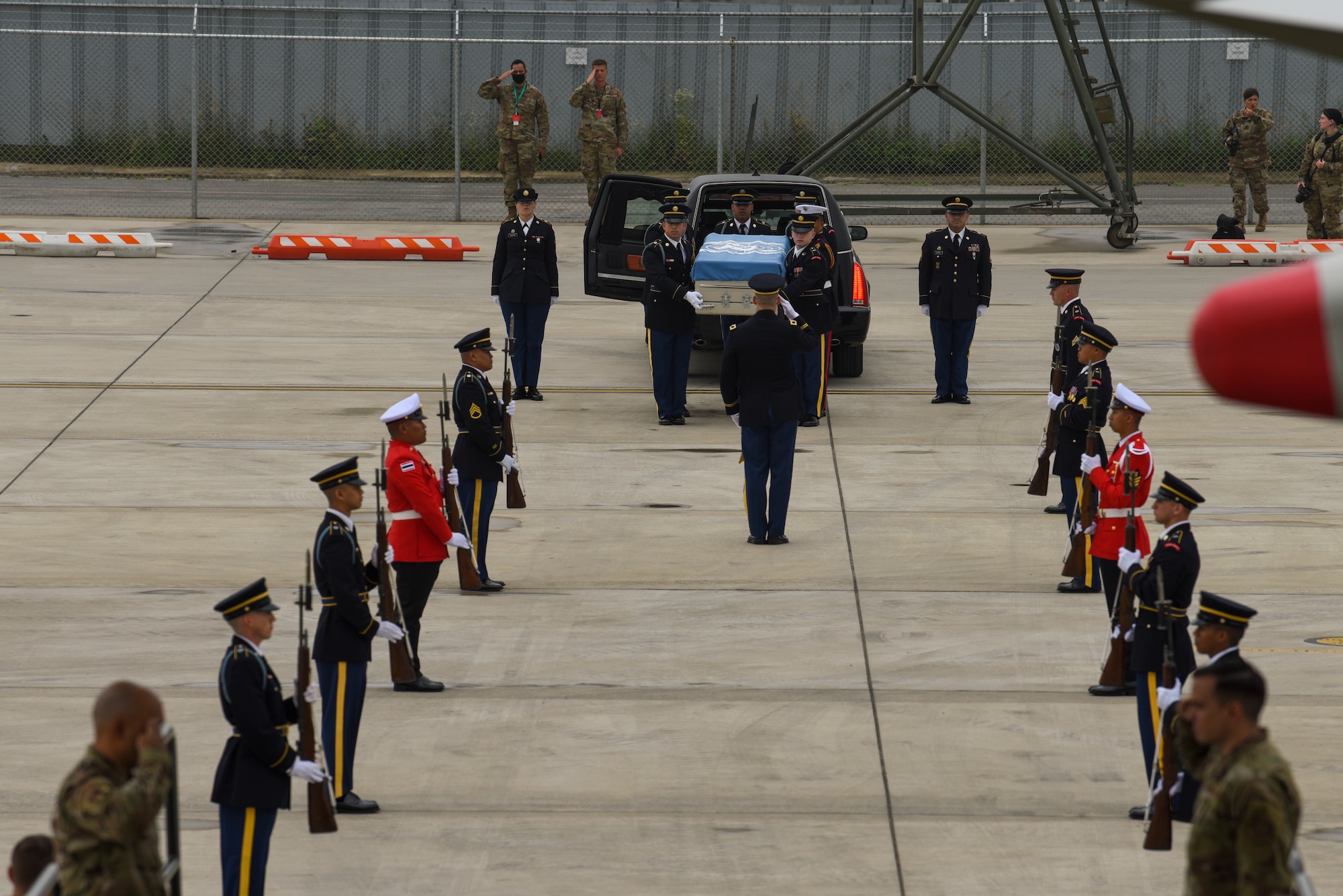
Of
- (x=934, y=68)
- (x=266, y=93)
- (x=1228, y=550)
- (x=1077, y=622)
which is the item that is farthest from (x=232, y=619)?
(x=266, y=93)

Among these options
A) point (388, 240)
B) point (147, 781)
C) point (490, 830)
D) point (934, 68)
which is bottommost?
point (490, 830)

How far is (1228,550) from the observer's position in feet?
38.5

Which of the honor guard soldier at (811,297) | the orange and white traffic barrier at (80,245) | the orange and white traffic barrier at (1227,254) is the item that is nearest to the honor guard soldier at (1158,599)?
the honor guard soldier at (811,297)

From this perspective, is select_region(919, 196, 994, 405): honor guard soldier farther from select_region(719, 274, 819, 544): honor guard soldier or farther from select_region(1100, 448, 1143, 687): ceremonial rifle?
select_region(1100, 448, 1143, 687): ceremonial rifle

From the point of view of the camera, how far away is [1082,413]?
1122 centimetres

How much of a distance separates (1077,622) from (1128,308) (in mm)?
11006

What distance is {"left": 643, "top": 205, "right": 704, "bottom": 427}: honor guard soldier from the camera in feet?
50.1

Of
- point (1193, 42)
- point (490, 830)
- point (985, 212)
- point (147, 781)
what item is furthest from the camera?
point (1193, 42)

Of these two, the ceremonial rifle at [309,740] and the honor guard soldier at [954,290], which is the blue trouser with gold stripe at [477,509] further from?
the honor guard soldier at [954,290]

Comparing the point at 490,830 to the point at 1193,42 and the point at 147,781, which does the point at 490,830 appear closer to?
the point at 147,781

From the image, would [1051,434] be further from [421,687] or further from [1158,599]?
[421,687]

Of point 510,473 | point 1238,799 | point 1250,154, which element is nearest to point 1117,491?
point 510,473

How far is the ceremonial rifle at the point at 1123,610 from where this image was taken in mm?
8078

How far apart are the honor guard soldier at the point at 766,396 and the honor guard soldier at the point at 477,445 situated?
1.97 meters
